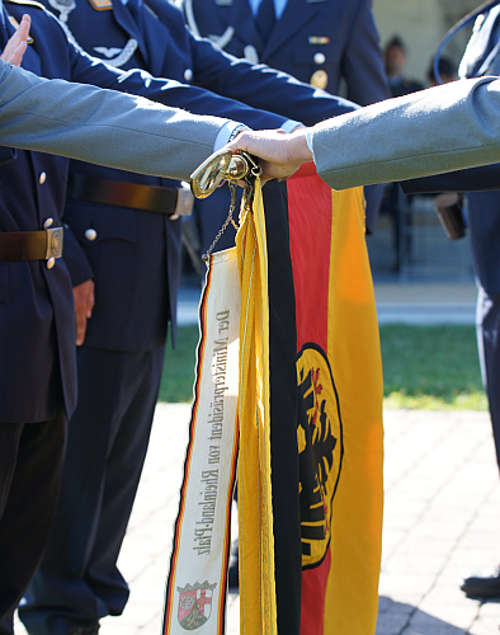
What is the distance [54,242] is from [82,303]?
18.1 inches

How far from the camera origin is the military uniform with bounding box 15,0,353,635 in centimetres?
303

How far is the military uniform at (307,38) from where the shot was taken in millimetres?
4098

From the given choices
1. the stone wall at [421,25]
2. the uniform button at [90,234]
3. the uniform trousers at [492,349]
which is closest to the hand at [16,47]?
the uniform button at [90,234]

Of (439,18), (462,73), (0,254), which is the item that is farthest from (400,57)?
(0,254)

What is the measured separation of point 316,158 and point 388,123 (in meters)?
0.15

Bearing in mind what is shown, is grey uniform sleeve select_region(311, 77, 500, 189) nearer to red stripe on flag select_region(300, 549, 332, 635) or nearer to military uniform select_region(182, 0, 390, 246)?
red stripe on flag select_region(300, 549, 332, 635)

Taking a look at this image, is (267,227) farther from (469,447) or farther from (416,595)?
(469,447)

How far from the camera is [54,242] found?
2.56m

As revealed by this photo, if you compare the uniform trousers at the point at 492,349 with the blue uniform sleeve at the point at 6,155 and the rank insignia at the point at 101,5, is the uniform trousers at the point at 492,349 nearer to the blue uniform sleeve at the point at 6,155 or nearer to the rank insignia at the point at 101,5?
the rank insignia at the point at 101,5

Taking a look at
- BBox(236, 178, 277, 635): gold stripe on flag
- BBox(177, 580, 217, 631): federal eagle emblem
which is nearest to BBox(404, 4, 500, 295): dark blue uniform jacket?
BBox(236, 178, 277, 635): gold stripe on flag

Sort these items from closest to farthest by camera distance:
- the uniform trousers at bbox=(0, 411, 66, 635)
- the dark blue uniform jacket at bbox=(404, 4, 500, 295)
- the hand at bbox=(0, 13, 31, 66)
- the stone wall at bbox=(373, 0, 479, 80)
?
the hand at bbox=(0, 13, 31, 66) → the uniform trousers at bbox=(0, 411, 66, 635) → the dark blue uniform jacket at bbox=(404, 4, 500, 295) → the stone wall at bbox=(373, 0, 479, 80)

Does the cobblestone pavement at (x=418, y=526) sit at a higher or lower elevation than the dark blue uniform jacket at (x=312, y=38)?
lower

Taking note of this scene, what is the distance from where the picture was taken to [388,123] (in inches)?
74.0

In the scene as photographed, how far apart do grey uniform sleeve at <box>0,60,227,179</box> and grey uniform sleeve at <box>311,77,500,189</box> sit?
336mm
